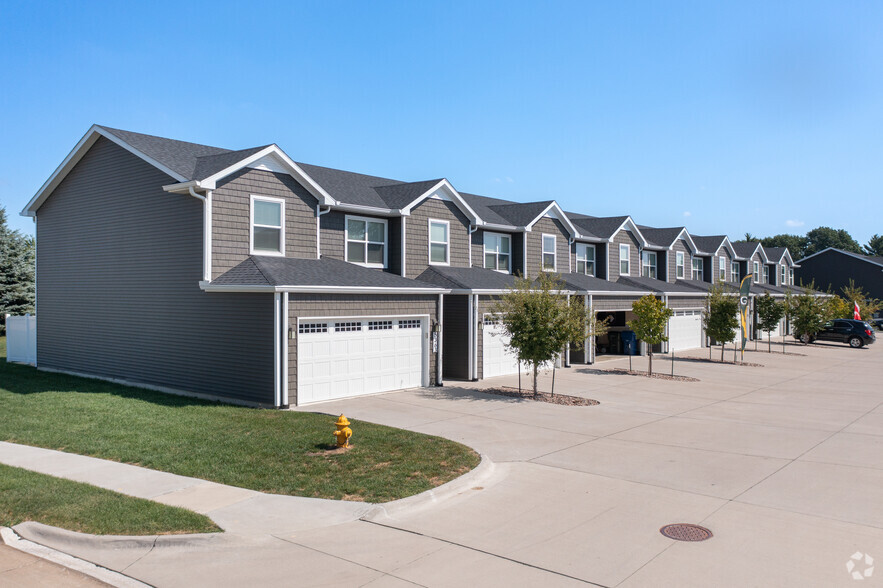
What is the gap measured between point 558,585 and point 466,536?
1.64 meters

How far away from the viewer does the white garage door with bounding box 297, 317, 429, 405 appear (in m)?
16.9

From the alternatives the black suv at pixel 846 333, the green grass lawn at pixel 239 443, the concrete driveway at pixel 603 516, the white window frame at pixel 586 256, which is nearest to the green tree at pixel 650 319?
the concrete driveway at pixel 603 516

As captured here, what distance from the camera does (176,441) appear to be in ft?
40.9

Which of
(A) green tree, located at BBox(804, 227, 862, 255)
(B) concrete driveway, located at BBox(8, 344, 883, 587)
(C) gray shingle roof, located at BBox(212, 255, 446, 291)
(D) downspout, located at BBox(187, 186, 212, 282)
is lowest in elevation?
(B) concrete driveway, located at BBox(8, 344, 883, 587)

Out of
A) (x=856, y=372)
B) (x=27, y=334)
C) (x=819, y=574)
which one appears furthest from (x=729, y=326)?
(x=27, y=334)

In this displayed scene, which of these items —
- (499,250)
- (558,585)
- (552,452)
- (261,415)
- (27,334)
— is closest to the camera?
(558,585)

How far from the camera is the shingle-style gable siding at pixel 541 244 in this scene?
92.9 feet

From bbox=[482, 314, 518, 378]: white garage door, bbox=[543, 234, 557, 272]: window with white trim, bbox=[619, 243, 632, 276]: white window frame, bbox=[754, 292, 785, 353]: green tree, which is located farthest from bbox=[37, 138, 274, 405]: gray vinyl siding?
bbox=[754, 292, 785, 353]: green tree

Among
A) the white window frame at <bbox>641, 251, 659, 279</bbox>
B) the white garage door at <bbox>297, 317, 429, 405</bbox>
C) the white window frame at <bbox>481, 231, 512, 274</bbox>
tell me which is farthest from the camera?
the white window frame at <bbox>641, 251, 659, 279</bbox>

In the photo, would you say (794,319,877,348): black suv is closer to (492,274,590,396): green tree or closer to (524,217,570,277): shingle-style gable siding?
(524,217,570,277): shingle-style gable siding

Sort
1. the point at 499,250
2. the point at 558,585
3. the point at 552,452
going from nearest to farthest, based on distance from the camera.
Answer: the point at 558,585, the point at 552,452, the point at 499,250

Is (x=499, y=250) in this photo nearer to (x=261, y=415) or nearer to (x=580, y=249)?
(x=580, y=249)

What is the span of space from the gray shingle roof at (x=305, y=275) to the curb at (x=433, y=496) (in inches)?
307

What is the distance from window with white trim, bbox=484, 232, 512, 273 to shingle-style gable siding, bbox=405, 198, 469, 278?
63.4 inches
